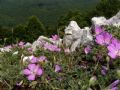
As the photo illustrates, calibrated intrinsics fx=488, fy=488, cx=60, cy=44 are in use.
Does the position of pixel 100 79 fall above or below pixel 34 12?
below

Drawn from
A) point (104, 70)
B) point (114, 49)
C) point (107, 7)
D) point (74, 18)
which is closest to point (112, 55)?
point (114, 49)

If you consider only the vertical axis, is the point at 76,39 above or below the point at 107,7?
below

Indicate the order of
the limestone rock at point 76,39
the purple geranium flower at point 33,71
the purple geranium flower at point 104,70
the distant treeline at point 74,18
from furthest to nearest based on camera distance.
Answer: the distant treeline at point 74,18
the limestone rock at point 76,39
the purple geranium flower at point 104,70
the purple geranium flower at point 33,71

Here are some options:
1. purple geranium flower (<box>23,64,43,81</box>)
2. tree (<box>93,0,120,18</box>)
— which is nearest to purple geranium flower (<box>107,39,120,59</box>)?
purple geranium flower (<box>23,64,43,81</box>)

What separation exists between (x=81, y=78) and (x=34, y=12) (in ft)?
631

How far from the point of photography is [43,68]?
209 inches

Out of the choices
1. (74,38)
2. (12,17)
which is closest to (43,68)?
(74,38)

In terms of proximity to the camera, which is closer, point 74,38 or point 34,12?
point 74,38

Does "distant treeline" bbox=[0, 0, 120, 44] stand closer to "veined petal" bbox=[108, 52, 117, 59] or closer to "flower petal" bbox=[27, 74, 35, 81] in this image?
Answer: "flower petal" bbox=[27, 74, 35, 81]

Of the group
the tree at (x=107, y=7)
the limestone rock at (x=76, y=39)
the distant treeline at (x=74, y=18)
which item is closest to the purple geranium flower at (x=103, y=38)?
the limestone rock at (x=76, y=39)

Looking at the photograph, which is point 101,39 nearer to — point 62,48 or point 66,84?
point 66,84

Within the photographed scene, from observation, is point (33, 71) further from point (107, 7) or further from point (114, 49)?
point (107, 7)

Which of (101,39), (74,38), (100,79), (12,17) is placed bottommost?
(100,79)

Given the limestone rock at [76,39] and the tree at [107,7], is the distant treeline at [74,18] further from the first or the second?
the limestone rock at [76,39]
